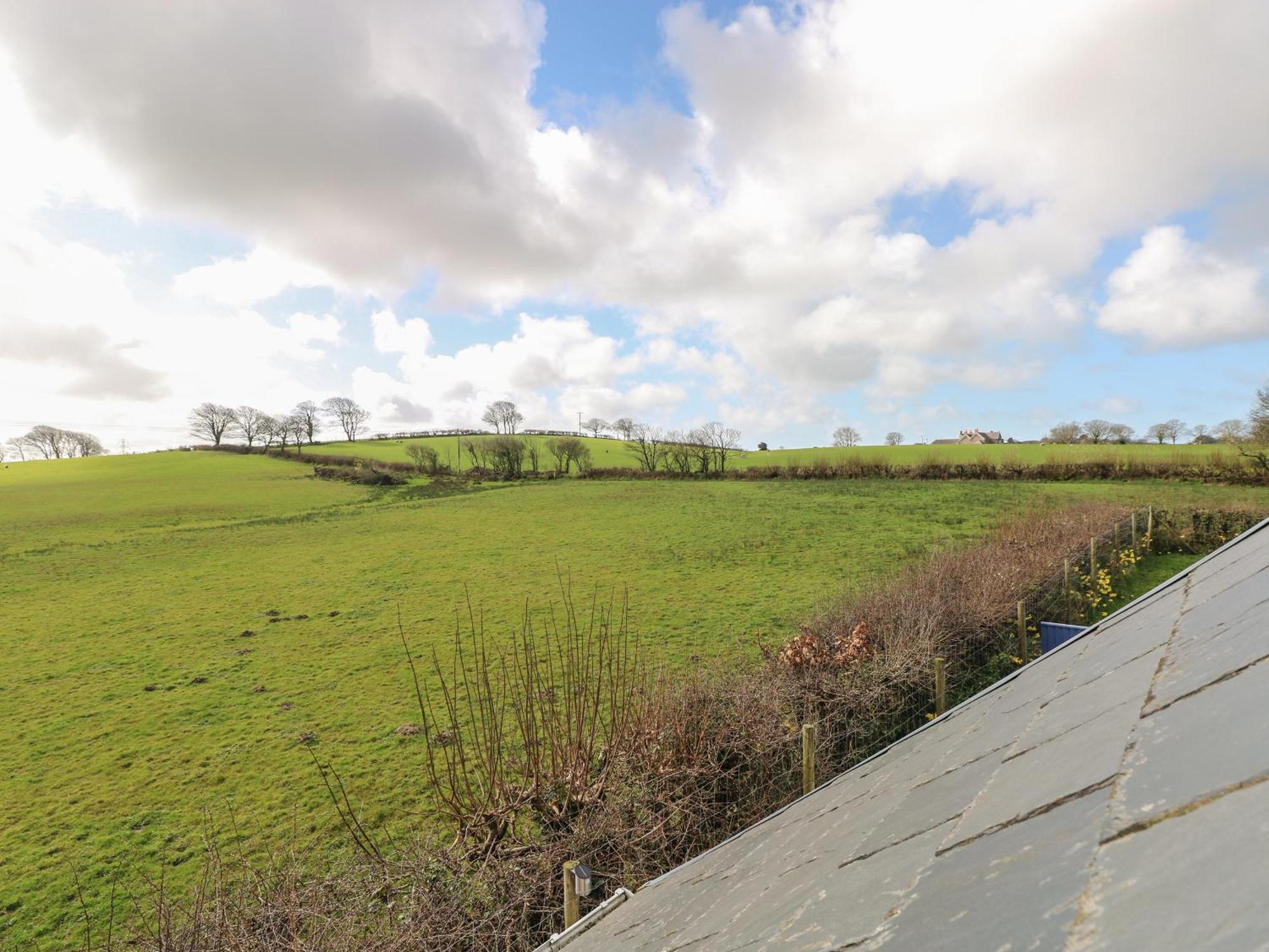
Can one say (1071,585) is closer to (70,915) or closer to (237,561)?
(70,915)

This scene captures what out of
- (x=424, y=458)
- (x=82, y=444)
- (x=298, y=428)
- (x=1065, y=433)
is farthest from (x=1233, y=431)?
(x=82, y=444)

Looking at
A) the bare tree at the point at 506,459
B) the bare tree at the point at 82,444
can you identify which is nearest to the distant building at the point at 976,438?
the bare tree at the point at 506,459

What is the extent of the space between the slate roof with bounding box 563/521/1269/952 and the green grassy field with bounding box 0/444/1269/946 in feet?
23.9

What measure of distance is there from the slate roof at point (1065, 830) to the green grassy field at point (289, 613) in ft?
23.9

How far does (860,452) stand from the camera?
7462 centimetres

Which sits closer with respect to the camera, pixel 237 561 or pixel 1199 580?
pixel 1199 580

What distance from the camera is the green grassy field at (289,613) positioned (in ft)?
27.4

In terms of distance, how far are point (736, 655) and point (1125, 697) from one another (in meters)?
11.4

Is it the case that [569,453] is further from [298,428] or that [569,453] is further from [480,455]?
[298,428]

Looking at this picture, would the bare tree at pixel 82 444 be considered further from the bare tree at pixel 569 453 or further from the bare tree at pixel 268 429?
the bare tree at pixel 569 453

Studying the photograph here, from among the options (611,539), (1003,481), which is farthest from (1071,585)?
(1003,481)

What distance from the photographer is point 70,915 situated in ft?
21.7

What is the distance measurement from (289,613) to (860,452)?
69.5 meters

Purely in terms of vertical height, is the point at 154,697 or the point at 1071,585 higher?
the point at 1071,585
